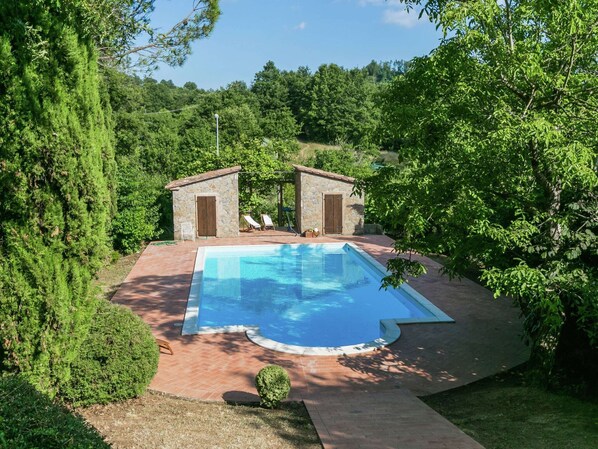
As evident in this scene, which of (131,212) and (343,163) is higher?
(343,163)

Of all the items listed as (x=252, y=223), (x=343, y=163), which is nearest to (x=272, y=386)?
(x=252, y=223)

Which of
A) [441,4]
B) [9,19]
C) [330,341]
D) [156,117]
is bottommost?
[330,341]

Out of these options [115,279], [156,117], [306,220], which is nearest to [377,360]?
[115,279]

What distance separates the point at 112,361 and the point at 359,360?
4.49 metres

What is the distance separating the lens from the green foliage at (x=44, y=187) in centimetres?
586

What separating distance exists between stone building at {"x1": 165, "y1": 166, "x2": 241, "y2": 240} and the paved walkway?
8241mm

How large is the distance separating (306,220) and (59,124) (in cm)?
1674

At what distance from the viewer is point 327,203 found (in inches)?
886

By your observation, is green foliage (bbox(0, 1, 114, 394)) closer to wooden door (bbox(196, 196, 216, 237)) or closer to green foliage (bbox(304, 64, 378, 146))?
wooden door (bbox(196, 196, 216, 237))

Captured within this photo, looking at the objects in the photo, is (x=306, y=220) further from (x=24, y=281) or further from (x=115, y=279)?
(x=24, y=281)

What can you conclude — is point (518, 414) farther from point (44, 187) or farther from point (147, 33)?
point (147, 33)

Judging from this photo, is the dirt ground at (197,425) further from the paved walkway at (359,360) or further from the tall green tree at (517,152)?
the tall green tree at (517,152)

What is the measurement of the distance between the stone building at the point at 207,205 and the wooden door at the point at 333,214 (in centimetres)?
392

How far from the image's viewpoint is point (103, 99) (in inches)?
735
